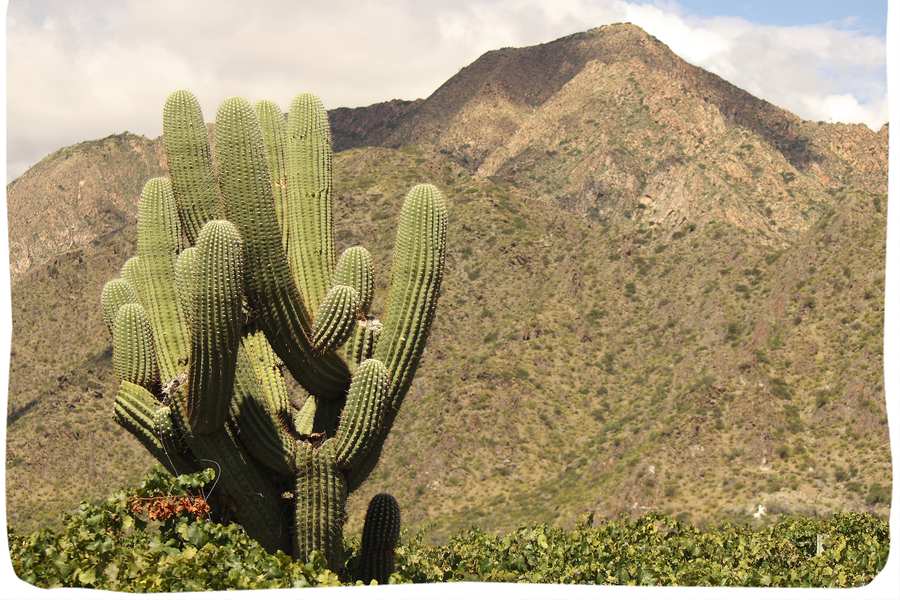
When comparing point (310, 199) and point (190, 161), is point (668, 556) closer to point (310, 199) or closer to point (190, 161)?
point (310, 199)

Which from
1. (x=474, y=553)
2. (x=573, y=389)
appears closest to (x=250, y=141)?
(x=474, y=553)

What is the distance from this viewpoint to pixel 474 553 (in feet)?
51.8

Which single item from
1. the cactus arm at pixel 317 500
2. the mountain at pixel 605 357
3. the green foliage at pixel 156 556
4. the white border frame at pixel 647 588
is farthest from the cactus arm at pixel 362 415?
the mountain at pixel 605 357

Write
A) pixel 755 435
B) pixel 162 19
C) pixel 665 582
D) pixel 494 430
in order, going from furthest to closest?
pixel 494 430
pixel 755 435
pixel 162 19
pixel 665 582

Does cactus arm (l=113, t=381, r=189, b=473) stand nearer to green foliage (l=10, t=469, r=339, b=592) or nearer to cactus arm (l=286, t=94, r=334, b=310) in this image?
green foliage (l=10, t=469, r=339, b=592)

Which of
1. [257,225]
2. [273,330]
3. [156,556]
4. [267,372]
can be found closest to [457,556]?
[267,372]

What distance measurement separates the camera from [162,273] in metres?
9.71

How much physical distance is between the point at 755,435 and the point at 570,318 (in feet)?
43.9

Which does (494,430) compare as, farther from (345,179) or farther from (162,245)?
(162,245)

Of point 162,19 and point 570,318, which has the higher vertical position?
point 162,19

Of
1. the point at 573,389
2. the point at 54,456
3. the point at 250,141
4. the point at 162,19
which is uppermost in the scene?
the point at 162,19

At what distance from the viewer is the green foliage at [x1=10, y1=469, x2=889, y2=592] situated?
293 inches

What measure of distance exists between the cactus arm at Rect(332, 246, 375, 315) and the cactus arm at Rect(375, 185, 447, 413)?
8.5 inches

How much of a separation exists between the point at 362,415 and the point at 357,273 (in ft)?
3.94
